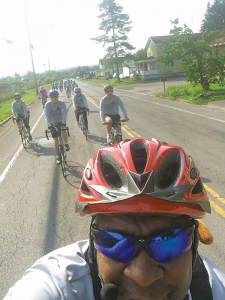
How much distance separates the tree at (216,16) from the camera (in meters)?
82.0

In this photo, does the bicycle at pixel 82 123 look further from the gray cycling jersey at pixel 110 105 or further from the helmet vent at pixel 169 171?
the helmet vent at pixel 169 171

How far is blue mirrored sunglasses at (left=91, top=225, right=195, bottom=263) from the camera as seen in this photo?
1.35m

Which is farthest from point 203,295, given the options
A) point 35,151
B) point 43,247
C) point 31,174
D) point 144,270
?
point 35,151

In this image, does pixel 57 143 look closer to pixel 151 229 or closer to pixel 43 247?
pixel 43 247

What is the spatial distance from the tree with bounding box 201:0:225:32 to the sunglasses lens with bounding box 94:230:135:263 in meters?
94.7

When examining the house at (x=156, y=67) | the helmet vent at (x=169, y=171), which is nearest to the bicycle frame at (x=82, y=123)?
the helmet vent at (x=169, y=171)

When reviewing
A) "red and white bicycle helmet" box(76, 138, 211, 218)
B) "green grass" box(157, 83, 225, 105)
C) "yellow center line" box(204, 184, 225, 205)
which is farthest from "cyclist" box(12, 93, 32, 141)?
"green grass" box(157, 83, 225, 105)

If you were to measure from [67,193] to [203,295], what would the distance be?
4.68 meters

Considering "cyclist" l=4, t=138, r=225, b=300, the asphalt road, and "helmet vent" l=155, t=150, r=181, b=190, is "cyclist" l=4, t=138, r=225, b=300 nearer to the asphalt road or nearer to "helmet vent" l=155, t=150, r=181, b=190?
"helmet vent" l=155, t=150, r=181, b=190

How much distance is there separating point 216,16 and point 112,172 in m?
97.2

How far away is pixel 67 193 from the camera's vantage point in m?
5.96

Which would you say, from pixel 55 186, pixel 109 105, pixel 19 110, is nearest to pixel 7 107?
pixel 19 110

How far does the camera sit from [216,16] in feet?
272

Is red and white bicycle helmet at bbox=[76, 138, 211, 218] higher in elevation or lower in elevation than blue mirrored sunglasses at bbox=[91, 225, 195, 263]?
higher
